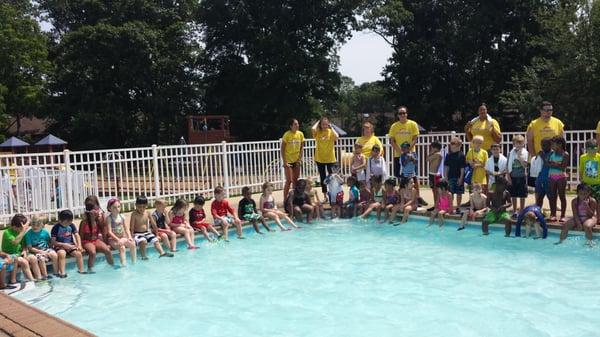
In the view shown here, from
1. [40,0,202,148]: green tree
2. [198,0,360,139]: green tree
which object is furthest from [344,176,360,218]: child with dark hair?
[40,0,202,148]: green tree

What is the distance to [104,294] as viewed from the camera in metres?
6.62

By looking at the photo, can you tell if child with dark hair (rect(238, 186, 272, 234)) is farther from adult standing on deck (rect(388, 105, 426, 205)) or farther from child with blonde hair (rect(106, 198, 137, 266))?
adult standing on deck (rect(388, 105, 426, 205))

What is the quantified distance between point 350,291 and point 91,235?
3.89m

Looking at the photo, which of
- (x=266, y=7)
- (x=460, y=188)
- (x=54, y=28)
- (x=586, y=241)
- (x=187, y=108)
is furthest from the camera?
(x=54, y=28)

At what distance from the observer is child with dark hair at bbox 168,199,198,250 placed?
866cm

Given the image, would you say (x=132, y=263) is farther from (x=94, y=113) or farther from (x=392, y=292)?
(x=94, y=113)

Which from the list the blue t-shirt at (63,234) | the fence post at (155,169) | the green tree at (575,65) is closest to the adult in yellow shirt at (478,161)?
the fence post at (155,169)

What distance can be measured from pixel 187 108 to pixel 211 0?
7.13 m

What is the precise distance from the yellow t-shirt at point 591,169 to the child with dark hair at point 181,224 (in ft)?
20.6

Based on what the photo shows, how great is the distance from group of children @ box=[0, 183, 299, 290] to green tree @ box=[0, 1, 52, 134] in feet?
83.7

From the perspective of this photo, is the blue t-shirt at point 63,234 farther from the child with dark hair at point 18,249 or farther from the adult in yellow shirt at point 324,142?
the adult in yellow shirt at point 324,142

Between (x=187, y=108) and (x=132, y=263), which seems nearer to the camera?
(x=132, y=263)

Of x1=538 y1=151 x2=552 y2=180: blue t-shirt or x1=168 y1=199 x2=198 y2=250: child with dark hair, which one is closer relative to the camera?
x1=538 y1=151 x2=552 y2=180: blue t-shirt

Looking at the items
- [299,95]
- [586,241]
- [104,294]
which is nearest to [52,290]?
[104,294]
